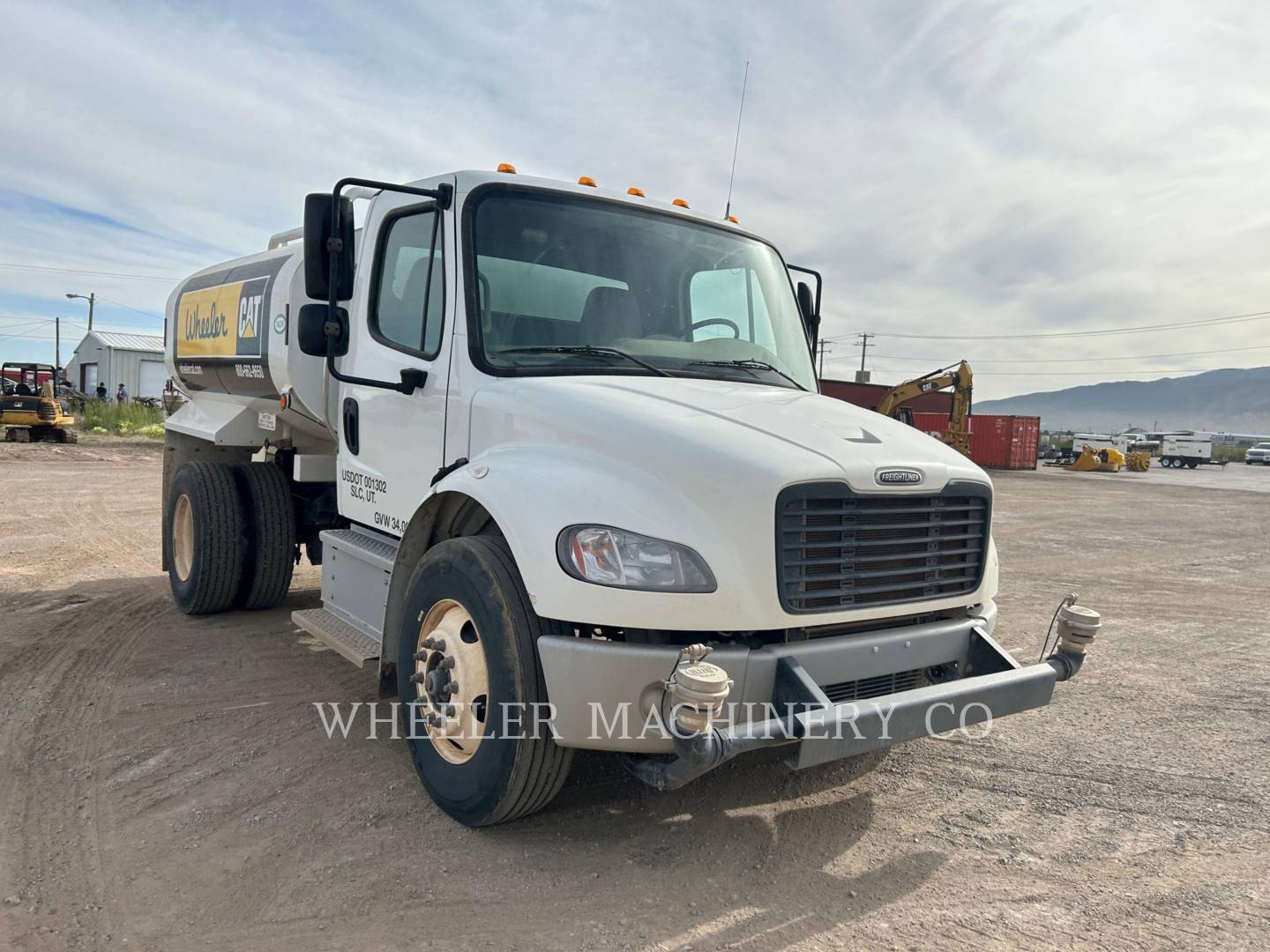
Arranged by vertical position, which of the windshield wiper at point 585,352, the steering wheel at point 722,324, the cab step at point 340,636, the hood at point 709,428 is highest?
the steering wheel at point 722,324

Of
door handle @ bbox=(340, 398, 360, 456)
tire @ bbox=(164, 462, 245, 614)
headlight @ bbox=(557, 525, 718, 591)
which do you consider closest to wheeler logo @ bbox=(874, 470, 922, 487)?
headlight @ bbox=(557, 525, 718, 591)

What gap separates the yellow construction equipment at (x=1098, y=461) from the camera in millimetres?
42188

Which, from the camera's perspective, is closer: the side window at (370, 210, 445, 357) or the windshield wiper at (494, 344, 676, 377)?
A: the windshield wiper at (494, 344, 676, 377)

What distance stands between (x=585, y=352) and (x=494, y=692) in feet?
4.93

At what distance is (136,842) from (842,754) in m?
2.61

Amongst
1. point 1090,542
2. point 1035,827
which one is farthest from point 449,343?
point 1090,542

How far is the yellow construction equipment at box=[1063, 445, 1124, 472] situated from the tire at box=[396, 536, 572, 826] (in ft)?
142

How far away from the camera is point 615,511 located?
3.03 metres

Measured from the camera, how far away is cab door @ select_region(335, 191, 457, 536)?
4.09 metres

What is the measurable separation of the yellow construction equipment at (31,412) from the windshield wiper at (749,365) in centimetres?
2636

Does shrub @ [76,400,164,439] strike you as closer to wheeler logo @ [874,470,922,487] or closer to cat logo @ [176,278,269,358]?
cat logo @ [176,278,269,358]

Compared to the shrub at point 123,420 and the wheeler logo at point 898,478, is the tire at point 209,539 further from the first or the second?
the shrub at point 123,420

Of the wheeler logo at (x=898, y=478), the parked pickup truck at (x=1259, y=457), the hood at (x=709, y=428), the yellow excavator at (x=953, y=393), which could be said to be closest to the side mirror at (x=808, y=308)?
the hood at (x=709, y=428)

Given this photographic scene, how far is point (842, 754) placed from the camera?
9.80ft
